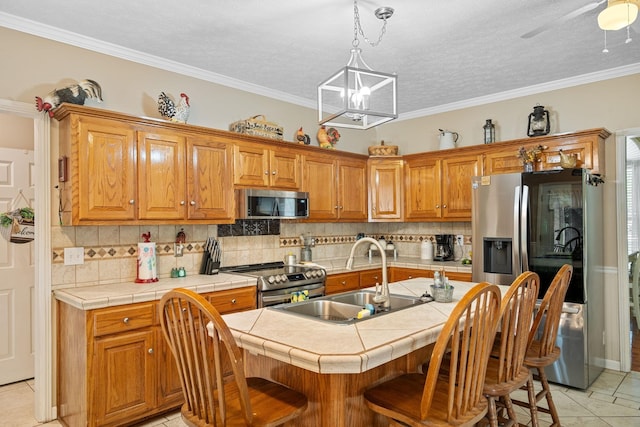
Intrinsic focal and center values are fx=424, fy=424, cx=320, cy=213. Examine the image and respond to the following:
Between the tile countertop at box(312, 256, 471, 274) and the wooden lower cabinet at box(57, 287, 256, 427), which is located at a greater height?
the tile countertop at box(312, 256, 471, 274)

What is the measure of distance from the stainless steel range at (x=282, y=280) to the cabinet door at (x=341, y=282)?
147 millimetres

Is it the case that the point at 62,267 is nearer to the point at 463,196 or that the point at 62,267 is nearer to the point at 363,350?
the point at 363,350

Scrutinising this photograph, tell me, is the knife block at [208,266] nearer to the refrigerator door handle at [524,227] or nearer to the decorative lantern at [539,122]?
the refrigerator door handle at [524,227]

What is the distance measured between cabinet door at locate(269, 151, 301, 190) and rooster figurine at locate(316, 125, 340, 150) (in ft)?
1.90

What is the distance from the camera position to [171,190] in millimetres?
3215

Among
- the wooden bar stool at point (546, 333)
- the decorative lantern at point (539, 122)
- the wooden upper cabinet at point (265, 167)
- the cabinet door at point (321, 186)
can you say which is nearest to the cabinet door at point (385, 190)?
the cabinet door at point (321, 186)

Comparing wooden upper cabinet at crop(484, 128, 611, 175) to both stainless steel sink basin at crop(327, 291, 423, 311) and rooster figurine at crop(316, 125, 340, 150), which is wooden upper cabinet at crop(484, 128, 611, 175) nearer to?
rooster figurine at crop(316, 125, 340, 150)

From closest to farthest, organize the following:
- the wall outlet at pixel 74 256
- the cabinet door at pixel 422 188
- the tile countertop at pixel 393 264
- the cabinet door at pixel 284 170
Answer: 1. the wall outlet at pixel 74 256
2. the cabinet door at pixel 284 170
3. the tile countertop at pixel 393 264
4. the cabinet door at pixel 422 188

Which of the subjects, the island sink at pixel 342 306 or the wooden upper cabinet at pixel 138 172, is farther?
the wooden upper cabinet at pixel 138 172

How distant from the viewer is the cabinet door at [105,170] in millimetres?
2785

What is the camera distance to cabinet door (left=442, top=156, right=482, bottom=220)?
4.36 m

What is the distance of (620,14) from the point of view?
6.12 ft

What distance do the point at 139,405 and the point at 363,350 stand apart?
200 centimetres

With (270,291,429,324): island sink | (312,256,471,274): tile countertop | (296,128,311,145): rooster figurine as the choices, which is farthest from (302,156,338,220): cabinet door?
(270,291,429,324): island sink
